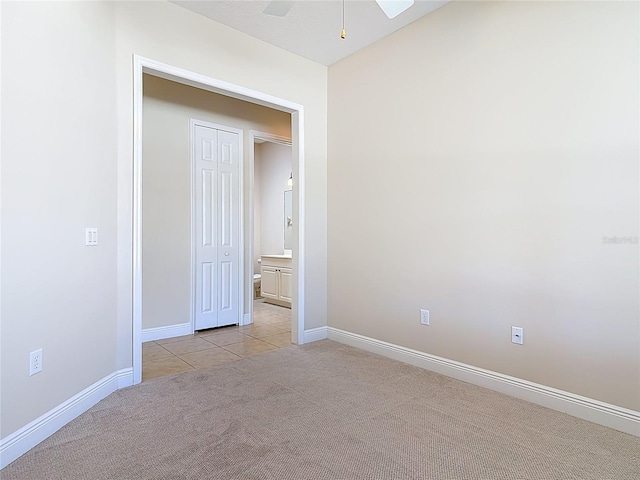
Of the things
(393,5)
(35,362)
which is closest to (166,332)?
(35,362)

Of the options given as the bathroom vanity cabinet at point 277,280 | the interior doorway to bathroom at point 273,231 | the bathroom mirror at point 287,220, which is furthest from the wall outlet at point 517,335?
the bathroom mirror at point 287,220

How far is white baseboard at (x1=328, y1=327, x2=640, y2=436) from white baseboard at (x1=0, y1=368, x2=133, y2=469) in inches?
83.0

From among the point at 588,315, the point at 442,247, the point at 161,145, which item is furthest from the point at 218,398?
the point at 161,145

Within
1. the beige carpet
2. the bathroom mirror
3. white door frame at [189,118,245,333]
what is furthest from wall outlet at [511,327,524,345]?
A: the bathroom mirror

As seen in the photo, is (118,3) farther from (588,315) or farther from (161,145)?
(588,315)

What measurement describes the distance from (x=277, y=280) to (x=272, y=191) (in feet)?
6.76

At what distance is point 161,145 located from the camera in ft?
13.4

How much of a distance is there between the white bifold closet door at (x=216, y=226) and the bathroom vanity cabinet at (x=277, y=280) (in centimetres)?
135

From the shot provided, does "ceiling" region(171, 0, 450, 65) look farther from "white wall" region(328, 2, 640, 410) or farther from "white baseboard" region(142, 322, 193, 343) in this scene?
"white baseboard" region(142, 322, 193, 343)

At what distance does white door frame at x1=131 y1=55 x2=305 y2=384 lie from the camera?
2711 mm

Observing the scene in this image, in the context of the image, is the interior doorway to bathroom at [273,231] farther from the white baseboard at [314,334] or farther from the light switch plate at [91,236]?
the light switch plate at [91,236]

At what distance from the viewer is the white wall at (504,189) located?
6.99 ft

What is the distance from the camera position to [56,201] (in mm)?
2055

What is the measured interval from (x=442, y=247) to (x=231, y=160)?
9.37ft
